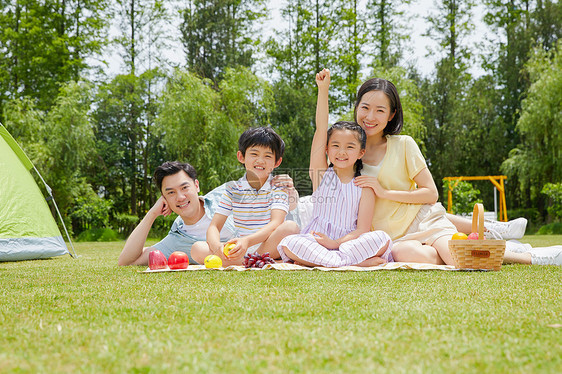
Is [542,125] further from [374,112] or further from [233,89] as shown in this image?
[374,112]

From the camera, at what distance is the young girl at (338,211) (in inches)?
147

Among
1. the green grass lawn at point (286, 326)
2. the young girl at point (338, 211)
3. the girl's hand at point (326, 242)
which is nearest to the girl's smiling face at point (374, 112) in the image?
the young girl at point (338, 211)

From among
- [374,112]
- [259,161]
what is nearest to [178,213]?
[259,161]

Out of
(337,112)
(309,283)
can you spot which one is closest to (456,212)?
(337,112)

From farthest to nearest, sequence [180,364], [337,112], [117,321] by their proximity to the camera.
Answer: [337,112] → [117,321] → [180,364]

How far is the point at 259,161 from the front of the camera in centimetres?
402

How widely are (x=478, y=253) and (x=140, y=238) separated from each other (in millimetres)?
2768

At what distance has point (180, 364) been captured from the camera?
1.29 m

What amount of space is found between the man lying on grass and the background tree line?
1005cm

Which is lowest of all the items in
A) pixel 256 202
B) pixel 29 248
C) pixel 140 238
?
pixel 29 248

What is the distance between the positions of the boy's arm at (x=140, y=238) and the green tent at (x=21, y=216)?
2024mm

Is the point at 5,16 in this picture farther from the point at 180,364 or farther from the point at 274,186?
the point at 180,364

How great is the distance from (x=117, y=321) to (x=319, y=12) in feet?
66.2

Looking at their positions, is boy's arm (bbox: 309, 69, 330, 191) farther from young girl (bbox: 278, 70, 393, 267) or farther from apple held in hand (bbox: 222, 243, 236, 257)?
apple held in hand (bbox: 222, 243, 236, 257)
